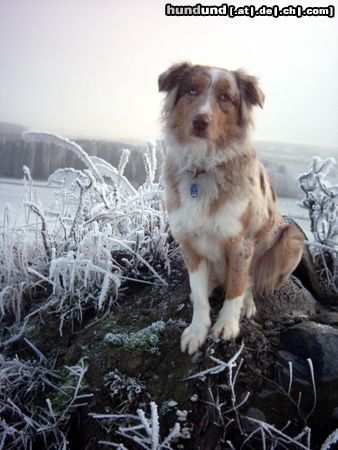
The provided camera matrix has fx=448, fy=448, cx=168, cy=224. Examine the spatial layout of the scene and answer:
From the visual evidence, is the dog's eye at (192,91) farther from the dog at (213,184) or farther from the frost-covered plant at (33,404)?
the frost-covered plant at (33,404)

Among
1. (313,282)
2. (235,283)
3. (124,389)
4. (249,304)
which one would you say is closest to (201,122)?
(235,283)

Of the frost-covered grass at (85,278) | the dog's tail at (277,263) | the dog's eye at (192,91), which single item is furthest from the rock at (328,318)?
the dog's eye at (192,91)

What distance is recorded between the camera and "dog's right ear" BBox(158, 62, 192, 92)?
2312mm

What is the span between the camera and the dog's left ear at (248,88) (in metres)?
2.27

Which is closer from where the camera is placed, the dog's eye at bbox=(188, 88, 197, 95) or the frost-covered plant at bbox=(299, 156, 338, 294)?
the dog's eye at bbox=(188, 88, 197, 95)

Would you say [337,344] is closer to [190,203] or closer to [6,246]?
[190,203]

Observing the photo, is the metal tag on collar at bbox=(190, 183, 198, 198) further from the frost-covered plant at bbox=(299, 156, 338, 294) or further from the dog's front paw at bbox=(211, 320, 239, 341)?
the frost-covered plant at bbox=(299, 156, 338, 294)

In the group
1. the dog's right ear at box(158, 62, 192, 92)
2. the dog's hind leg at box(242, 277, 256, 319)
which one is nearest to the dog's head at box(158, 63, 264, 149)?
the dog's right ear at box(158, 62, 192, 92)

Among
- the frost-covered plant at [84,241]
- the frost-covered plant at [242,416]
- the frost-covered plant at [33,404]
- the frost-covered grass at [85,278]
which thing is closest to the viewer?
the frost-covered plant at [242,416]

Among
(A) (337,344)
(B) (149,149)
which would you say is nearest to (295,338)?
(A) (337,344)

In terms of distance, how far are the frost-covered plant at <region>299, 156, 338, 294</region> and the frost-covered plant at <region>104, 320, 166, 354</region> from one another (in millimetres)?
1411

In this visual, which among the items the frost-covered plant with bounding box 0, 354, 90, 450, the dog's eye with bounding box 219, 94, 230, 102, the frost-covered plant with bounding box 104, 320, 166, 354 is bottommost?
the frost-covered plant with bounding box 0, 354, 90, 450

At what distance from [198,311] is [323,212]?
1.48 metres

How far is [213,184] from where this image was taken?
218cm
